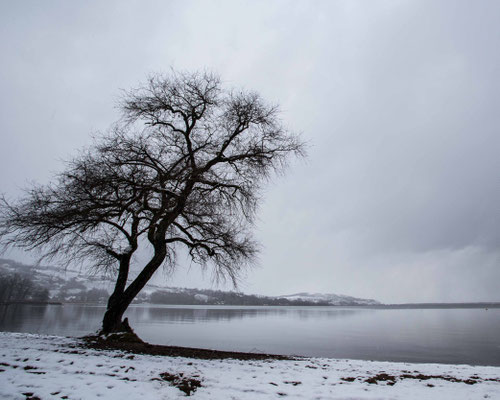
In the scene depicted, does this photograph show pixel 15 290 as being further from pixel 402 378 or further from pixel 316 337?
pixel 402 378

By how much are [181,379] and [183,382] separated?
0.27 meters

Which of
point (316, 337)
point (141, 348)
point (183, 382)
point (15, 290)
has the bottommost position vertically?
point (316, 337)

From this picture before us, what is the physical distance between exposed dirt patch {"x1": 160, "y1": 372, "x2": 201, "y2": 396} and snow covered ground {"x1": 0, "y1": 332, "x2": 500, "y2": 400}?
7cm

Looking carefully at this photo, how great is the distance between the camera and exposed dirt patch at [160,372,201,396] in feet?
20.1

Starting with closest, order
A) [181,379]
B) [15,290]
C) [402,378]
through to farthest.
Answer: [181,379]
[402,378]
[15,290]

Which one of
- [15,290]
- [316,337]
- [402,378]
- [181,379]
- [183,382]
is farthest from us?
[15,290]

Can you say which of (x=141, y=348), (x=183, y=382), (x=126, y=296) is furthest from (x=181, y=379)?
(x=126, y=296)

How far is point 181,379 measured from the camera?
682 cm

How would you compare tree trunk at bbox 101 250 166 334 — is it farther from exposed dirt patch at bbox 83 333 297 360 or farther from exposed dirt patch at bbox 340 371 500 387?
exposed dirt patch at bbox 340 371 500 387

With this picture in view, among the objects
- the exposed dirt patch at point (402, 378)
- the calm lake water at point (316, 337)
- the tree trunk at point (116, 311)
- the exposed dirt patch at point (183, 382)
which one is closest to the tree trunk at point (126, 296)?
the tree trunk at point (116, 311)

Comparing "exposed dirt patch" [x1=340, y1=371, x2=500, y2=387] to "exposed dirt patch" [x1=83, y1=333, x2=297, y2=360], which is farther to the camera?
"exposed dirt patch" [x1=83, y1=333, x2=297, y2=360]

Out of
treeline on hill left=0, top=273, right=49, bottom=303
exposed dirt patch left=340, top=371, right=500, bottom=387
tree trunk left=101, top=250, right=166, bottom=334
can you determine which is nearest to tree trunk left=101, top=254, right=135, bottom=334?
tree trunk left=101, top=250, right=166, bottom=334

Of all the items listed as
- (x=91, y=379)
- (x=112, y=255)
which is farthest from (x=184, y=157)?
(x=91, y=379)

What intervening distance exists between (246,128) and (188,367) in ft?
30.5
